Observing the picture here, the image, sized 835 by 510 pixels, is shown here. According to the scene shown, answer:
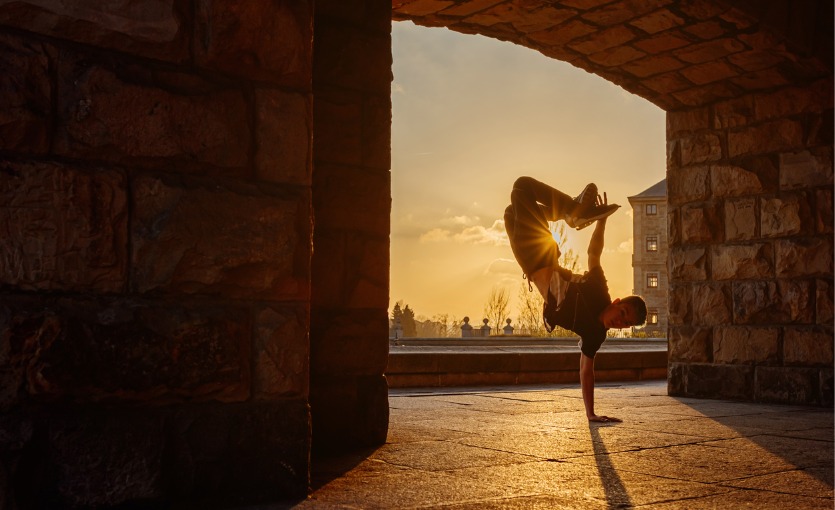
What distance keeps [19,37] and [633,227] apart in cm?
6286

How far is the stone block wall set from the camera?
2545mm

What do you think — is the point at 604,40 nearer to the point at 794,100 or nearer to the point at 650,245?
the point at 794,100

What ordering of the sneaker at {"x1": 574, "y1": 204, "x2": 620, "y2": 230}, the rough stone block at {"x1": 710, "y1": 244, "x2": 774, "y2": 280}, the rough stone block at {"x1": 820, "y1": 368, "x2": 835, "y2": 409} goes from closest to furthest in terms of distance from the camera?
the sneaker at {"x1": 574, "y1": 204, "x2": 620, "y2": 230} < the rough stone block at {"x1": 820, "y1": 368, "x2": 835, "y2": 409} < the rough stone block at {"x1": 710, "y1": 244, "x2": 774, "y2": 280}

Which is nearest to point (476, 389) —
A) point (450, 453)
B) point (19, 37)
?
point (450, 453)

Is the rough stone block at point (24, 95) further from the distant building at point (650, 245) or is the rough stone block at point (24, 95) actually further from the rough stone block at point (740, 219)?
the distant building at point (650, 245)

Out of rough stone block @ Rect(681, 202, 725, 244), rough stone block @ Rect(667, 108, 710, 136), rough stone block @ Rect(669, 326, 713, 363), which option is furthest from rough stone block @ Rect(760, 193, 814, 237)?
rough stone block @ Rect(669, 326, 713, 363)

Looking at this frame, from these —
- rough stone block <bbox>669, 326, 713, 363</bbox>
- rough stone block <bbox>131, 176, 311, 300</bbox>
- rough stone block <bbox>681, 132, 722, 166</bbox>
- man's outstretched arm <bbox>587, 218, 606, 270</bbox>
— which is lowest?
rough stone block <bbox>669, 326, 713, 363</bbox>

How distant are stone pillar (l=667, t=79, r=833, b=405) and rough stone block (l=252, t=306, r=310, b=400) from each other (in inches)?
208

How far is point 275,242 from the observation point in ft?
9.99

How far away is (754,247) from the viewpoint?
7395 millimetres

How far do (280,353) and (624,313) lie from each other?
10.7ft

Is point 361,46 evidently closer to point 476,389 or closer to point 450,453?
point 450,453

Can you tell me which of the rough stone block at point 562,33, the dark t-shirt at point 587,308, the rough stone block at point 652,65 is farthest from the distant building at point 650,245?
the dark t-shirt at point 587,308

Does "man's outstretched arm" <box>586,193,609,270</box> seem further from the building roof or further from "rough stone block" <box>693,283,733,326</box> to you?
the building roof
